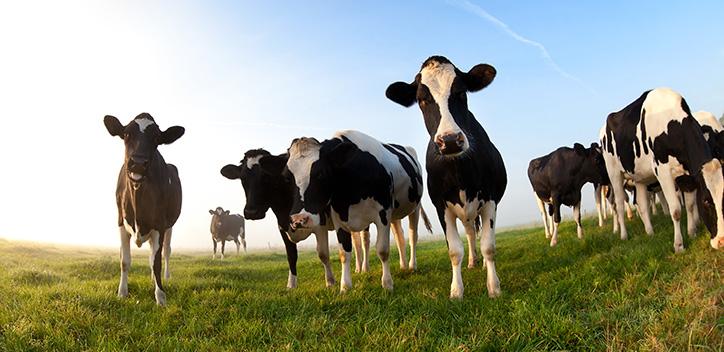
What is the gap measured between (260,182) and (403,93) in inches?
144

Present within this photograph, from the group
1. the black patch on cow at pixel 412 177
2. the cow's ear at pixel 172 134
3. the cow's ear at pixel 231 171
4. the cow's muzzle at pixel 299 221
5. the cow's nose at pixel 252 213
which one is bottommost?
the cow's muzzle at pixel 299 221

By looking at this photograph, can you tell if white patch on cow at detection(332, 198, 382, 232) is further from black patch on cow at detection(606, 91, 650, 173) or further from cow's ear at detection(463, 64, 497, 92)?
black patch on cow at detection(606, 91, 650, 173)

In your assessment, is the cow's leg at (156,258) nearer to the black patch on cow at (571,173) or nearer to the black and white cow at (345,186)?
the black and white cow at (345,186)

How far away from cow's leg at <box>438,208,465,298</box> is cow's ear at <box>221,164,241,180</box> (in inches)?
200

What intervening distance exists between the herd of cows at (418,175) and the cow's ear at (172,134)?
2cm

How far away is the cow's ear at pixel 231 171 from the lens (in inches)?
396

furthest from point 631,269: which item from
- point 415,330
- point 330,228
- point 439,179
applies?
point 330,228

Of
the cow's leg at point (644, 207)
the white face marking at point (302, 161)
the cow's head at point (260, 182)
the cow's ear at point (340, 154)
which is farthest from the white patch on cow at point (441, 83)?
the cow's leg at point (644, 207)

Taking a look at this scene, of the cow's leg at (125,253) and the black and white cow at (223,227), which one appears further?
the black and white cow at (223,227)

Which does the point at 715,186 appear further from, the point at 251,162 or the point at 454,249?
the point at 251,162

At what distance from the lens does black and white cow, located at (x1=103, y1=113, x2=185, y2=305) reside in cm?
670

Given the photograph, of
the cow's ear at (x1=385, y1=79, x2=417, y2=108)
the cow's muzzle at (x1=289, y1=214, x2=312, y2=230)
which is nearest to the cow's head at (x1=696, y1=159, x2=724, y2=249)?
the cow's ear at (x1=385, y1=79, x2=417, y2=108)

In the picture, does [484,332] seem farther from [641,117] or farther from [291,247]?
[641,117]

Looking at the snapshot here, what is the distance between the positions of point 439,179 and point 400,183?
7.81 ft
